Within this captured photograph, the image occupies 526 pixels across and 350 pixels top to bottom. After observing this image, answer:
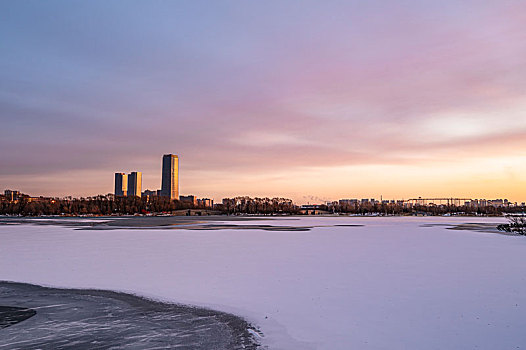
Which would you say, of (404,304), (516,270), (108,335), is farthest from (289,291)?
(516,270)

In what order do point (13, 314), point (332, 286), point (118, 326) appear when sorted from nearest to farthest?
1. point (118, 326)
2. point (13, 314)
3. point (332, 286)

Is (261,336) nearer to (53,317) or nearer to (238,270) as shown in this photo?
(53,317)

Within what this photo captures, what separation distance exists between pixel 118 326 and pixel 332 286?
21.5ft

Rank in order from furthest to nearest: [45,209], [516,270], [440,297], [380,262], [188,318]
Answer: [45,209] < [380,262] < [516,270] < [440,297] < [188,318]

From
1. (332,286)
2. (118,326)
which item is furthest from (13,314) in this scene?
(332,286)

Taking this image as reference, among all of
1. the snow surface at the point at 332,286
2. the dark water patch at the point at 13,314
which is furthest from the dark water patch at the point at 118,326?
the snow surface at the point at 332,286

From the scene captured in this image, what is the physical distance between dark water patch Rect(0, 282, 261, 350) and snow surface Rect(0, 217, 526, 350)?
2.20 feet

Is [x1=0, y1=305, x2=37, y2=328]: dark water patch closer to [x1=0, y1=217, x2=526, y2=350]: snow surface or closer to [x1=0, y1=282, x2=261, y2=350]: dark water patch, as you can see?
[x1=0, y1=282, x2=261, y2=350]: dark water patch

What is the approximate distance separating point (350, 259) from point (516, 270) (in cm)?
646

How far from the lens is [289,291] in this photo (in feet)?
38.1

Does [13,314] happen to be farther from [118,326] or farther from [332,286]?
[332,286]

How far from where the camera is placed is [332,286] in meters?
12.2

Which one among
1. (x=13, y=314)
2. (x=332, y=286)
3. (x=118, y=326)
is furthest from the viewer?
(x=332, y=286)

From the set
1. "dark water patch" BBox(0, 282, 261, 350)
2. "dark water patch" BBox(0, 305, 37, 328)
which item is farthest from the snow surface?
"dark water patch" BBox(0, 305, 37, 328)
